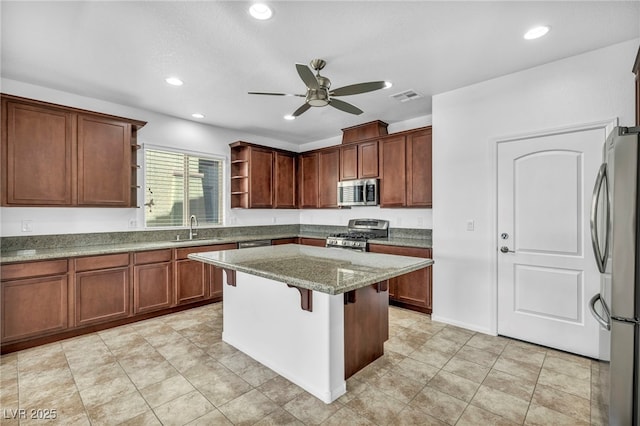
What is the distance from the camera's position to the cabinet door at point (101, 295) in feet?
10.5

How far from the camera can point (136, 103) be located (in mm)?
3881

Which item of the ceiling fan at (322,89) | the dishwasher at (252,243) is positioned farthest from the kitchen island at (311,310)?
the dishwasher at (252,243)

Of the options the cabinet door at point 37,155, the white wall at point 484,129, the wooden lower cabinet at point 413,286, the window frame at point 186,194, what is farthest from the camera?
the window frame at point 186,194

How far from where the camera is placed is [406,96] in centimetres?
368

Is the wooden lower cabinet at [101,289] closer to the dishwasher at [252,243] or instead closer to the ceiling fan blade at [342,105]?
the dishwasher at [252,243]

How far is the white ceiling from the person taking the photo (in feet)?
6.89

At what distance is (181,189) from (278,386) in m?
3.42

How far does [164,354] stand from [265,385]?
1.15 meters

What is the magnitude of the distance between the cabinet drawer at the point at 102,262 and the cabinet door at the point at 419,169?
3.67 metres

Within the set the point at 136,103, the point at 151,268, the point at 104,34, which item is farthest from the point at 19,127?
the point at 151,268

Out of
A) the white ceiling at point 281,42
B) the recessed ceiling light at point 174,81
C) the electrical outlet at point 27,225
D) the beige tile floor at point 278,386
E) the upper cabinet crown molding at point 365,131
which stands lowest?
the beige tile floor at point 278,386

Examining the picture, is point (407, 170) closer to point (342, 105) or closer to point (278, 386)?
point (342, 105)

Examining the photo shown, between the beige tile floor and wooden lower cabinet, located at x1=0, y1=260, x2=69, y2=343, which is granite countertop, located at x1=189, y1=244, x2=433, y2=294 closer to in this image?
the beige tile floor

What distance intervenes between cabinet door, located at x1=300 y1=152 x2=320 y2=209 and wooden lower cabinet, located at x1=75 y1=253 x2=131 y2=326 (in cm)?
311
